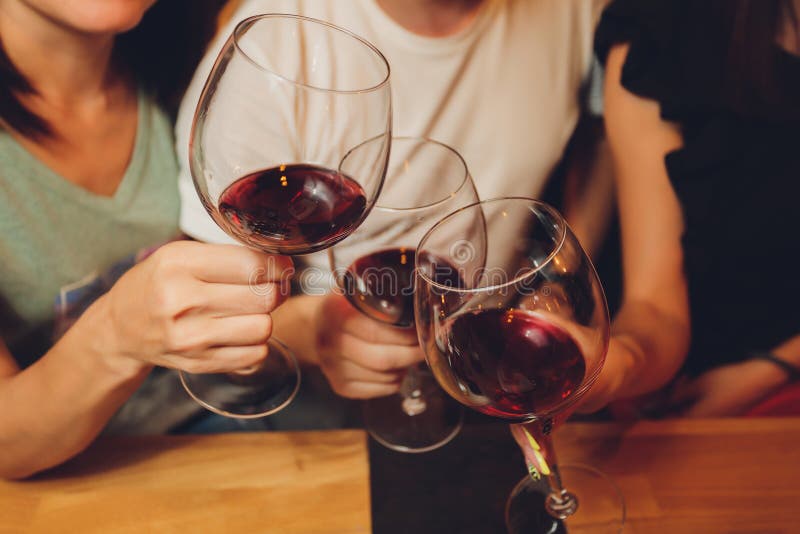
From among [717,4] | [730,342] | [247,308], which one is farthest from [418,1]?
[730,342]

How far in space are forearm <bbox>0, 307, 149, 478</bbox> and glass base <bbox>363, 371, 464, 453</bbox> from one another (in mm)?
337

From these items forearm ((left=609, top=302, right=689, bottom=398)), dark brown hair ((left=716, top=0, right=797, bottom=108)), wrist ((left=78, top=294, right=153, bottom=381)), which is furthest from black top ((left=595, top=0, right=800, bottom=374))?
wrist ((left=78, top=294, right=153, bottom=381))

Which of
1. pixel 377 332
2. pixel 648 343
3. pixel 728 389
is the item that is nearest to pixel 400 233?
pixel 377 332

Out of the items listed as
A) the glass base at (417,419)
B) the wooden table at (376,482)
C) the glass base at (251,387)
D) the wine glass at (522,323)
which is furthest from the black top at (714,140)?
the glass base at (251,387)

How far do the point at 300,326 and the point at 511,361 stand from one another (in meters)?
0.53

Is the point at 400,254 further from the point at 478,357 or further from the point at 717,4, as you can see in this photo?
the point at 717,4

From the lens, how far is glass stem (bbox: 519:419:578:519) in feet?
2.54

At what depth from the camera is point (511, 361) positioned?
68cm

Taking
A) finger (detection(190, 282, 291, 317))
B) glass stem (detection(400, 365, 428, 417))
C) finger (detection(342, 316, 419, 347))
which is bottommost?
A: glass stem (detection(400, 365, 428, 417))

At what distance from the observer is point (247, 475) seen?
865 millimetres

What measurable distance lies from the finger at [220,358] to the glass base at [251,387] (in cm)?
21

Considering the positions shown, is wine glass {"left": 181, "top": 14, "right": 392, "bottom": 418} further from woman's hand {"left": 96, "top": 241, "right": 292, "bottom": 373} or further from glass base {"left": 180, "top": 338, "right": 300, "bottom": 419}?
glass base {"left": 180, "top": 338, "right": 300, "bottom": 419}

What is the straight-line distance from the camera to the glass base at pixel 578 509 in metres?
0.83

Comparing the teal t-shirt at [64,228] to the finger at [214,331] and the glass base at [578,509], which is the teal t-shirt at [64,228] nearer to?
the finger at [214,331]
